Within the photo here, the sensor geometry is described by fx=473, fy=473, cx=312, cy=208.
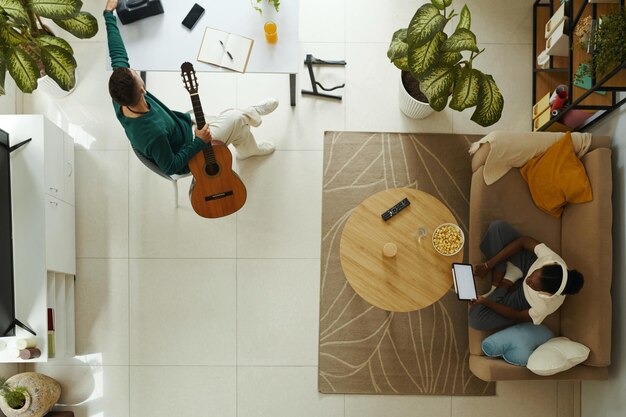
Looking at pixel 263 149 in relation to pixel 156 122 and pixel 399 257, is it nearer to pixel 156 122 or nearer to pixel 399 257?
pixel 156 122

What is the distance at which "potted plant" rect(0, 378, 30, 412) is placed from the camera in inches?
119

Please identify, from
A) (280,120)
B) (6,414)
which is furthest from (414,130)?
(6,414)

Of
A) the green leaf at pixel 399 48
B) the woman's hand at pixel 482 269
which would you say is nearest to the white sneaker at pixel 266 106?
the green leaf at pixel 399 48

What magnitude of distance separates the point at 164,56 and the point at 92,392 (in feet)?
8.01

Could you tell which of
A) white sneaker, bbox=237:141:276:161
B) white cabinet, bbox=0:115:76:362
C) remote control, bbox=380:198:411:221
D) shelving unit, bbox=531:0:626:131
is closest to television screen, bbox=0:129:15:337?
white cabinet, bbox=0:115:76:362

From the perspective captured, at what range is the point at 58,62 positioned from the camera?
2.48 metres

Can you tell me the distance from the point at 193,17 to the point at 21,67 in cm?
99

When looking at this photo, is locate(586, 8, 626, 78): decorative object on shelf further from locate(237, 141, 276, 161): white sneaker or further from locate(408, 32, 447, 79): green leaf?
locate(237, 141, 276, 161): white sneaker

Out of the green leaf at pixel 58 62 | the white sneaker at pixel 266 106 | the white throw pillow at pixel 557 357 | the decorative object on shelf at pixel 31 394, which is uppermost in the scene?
the green leaf at pixel 58 62

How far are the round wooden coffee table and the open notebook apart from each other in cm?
121

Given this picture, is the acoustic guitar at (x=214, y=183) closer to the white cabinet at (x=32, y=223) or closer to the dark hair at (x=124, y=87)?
the dark hair at (x=124, y=87)

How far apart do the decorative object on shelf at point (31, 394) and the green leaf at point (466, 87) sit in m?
3.18

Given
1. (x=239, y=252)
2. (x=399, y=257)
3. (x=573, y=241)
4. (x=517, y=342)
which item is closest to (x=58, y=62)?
(x=239, y=252)

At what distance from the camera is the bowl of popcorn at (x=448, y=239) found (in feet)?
10.2
